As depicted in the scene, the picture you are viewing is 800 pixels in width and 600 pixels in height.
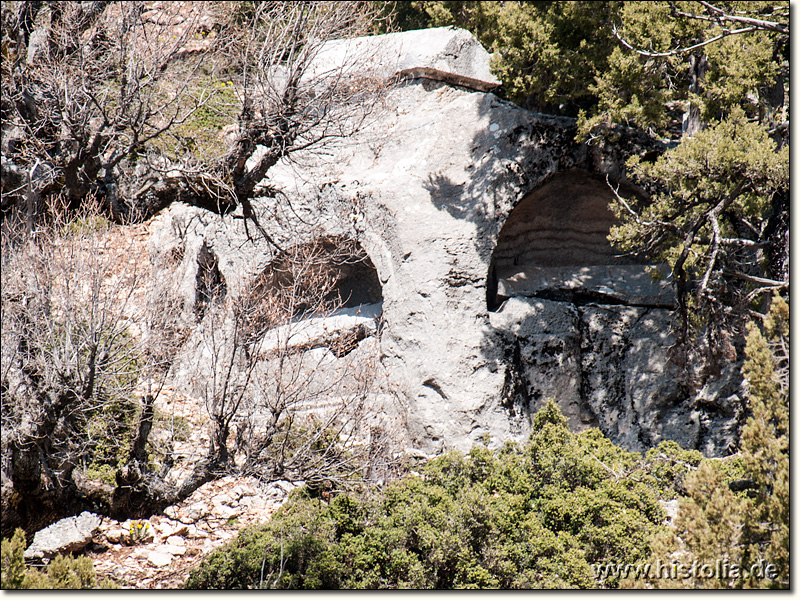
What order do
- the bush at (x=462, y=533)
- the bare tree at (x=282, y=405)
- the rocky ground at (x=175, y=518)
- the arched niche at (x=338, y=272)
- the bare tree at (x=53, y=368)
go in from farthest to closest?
the arched niche at (x=338, y=272) < the rocky ground at (x=175, y=518) < the bare tree at (x=282, y=405) < the bush at (x=462, y=533) < the bare tree at (x=53, y=368)

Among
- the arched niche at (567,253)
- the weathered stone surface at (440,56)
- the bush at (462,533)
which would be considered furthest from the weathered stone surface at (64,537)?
the weathered stone surface at (440,56)

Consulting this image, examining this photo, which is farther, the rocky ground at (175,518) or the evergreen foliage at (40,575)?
the rocky ground at (175,518)

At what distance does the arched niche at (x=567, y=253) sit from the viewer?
974 centimetres

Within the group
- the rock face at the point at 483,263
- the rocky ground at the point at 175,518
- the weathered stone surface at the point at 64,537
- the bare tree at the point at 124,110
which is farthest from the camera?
the rock face at the point at 483,263

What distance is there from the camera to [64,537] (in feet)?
21.9

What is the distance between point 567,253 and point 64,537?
7357mm

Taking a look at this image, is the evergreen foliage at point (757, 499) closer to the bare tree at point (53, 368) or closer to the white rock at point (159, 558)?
the bare tree at point (53, 368)

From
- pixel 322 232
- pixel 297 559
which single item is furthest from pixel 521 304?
pixel 297 559

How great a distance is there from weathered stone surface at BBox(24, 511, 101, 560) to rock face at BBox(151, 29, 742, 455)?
2.75m

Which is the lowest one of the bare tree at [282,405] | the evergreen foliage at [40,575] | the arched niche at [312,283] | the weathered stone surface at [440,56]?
the evergreen foliage at [40,575]

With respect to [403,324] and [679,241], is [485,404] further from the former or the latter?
[679,241]

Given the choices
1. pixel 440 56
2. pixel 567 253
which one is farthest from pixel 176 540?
pixel 440 56

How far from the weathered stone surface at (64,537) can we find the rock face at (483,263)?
9.02 ft

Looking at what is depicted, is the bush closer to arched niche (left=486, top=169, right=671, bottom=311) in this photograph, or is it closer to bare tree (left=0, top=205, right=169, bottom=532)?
bare tree (left=0, top=205, right=169, bottom=532)
